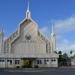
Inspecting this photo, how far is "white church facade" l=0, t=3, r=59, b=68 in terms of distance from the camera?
68625mm

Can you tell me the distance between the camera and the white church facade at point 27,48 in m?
68.6

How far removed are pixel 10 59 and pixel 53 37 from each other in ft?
42.1

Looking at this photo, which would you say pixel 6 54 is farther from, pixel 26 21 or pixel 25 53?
pixel 26 21

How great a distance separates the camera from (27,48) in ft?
230

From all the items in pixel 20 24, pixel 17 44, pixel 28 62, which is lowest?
pixel 28 62

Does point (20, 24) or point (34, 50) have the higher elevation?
point (20, 24)

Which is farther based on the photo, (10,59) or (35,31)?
(35,31)

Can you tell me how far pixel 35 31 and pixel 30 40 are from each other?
9.81ft

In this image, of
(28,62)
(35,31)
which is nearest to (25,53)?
(28,62)

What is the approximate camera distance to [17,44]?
7044cm

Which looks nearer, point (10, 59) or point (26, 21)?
point (10, 59)

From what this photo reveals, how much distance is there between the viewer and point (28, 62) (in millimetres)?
70188

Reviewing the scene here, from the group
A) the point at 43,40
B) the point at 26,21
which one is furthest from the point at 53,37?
the point at 26,21

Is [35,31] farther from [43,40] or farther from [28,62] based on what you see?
[28,62]
